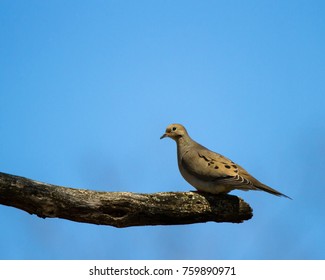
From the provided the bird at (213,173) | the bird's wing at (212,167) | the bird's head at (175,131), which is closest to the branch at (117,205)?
the bird at (213,173)

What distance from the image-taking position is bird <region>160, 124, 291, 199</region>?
706cm

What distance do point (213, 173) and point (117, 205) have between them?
1475mm

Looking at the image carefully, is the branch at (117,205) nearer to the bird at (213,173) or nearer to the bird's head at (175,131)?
the bird at (213,173)

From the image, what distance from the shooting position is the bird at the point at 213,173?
23.2 ft

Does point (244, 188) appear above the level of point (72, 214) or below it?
above

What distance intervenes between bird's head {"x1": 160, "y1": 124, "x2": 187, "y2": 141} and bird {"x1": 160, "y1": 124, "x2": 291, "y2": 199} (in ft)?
1.23

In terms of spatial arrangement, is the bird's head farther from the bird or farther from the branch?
the branch

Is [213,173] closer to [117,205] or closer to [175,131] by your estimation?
[175,131]

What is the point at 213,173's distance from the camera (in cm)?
717
